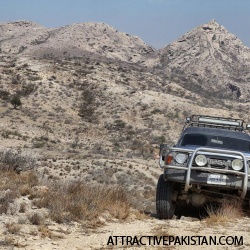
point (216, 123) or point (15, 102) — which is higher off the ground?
point (15, 102)

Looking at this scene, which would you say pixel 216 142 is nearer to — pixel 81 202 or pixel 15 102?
pixel 81 202

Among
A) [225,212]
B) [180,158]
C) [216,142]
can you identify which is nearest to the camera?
[225,212]

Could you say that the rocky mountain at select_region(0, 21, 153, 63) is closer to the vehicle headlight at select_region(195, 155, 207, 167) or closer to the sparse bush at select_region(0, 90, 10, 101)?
the sparse bush at select_region(0, 90, 10, 101)

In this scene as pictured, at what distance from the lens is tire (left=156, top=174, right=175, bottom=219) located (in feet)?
28.9

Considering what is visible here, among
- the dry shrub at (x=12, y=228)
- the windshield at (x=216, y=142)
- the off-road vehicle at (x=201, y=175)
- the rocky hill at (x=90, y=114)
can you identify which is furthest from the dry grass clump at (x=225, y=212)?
the dry shrub at (x=12, y=228)

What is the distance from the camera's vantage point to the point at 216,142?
399 inches

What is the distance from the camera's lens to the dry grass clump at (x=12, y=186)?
26.6 feet

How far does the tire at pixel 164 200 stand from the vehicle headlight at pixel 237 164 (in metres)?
1.39

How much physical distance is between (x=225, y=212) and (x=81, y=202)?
112 inches

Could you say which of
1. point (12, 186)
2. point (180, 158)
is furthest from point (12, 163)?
point (180, 158)

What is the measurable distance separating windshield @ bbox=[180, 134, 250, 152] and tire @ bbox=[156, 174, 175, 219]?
158 cm

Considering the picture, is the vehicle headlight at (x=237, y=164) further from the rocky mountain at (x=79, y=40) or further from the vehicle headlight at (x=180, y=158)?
the rocky mountain at (x=79, y=40)

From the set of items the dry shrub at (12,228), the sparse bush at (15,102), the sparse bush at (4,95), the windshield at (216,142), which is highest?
the sparse bush at (4,95)

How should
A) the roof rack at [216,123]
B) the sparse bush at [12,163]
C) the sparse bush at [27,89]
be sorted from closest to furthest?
1. the roof rack at [216,123]
2. the sparse bush at [12,163]
3. the sparse bush at [27,89]
